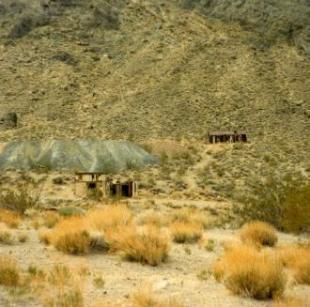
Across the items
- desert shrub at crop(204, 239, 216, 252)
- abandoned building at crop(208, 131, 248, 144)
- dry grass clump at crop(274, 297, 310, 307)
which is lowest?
dry grass clump at crop(274, 297, 310, 307)

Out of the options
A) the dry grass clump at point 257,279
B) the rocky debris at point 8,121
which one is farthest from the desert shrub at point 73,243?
the rocky debris at point 8,121

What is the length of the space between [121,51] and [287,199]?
55178mm

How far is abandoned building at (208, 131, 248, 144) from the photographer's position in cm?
5558

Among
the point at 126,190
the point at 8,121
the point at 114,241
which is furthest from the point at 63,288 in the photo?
the point at 8,121

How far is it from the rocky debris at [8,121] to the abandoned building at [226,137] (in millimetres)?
19606

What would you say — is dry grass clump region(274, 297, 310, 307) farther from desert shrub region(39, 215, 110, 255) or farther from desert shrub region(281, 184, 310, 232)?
desert shrub region(281, 184, 310, 232)

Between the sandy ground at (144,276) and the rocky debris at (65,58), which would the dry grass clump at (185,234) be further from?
the rocky debris at (65,58)

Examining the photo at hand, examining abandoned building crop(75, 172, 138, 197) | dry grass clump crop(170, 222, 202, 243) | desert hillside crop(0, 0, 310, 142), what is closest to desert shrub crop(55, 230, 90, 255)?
dry grass clump crop(170, 222, 202, 243)

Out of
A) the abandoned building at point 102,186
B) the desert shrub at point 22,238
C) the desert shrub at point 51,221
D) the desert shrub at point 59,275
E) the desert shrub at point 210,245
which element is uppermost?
the abandoned building at point 102,186

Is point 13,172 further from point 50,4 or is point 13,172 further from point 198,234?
point 50,4

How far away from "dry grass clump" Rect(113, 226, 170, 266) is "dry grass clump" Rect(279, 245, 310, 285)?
2603mm

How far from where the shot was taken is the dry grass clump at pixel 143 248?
13.1m

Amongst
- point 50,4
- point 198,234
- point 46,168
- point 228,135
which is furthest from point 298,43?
point 198,234

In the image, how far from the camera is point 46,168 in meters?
43.6
